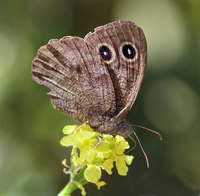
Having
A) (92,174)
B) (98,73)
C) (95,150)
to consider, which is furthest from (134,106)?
(92,174)

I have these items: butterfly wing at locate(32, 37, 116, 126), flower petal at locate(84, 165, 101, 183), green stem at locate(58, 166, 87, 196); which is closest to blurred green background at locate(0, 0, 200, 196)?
butterfly wing at locate(32, 37, 116, 126)

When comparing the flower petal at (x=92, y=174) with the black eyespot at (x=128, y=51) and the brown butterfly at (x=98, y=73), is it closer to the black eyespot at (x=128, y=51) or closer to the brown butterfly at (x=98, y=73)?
the brown butterfly at (x=98, y=73)

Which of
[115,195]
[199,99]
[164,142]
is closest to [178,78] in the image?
[199,99]

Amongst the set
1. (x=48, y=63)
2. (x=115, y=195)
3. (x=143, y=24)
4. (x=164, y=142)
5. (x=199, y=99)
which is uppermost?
(x=143, y=24)

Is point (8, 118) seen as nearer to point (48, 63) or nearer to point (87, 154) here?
point (48, 63)

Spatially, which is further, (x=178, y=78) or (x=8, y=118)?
(x=178, y=78)

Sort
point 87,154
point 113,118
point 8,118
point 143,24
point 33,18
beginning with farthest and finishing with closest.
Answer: point 143,24 → point 33,18 → point 8,118 → point 113,118 → point 87,154

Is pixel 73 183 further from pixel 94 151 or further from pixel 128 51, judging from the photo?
pixel 128 51
